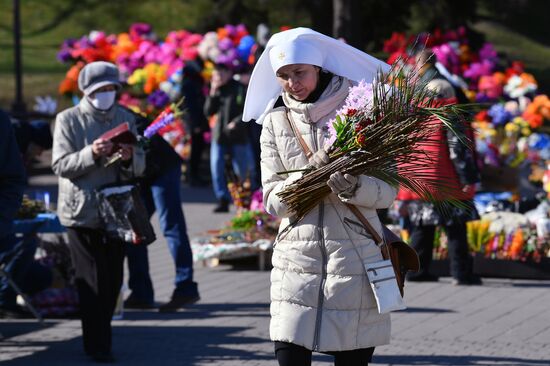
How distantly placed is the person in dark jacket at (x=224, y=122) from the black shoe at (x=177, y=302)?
17.8 ft

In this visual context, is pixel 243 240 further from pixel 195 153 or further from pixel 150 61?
pixel 150 61

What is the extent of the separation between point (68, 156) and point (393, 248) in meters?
2.73

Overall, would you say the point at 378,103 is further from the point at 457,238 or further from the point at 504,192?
the point at 504,192

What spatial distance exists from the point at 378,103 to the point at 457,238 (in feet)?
16.4

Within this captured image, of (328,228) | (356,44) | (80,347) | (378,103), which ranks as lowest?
(80,347)

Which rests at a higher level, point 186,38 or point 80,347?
point 186,38

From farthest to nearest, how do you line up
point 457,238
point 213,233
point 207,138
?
point 207,138
point 213,233
point 457,238

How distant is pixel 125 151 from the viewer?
7.61 metres

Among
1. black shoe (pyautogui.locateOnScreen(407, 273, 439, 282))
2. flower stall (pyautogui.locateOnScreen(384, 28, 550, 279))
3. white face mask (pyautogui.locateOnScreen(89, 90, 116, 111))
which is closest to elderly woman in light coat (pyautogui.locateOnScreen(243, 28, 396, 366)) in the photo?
flower stall (pyautogui.locateOnScreen(384, 28, 550, 279))

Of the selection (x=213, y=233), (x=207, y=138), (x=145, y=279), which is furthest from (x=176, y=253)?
(x=207, y=138)

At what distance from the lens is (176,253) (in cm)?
928

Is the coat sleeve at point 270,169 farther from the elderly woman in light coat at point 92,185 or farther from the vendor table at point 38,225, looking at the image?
the vendor table at point 38,225

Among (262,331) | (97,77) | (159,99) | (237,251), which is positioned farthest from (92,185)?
(159,99)

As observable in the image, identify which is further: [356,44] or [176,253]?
[356,44]
